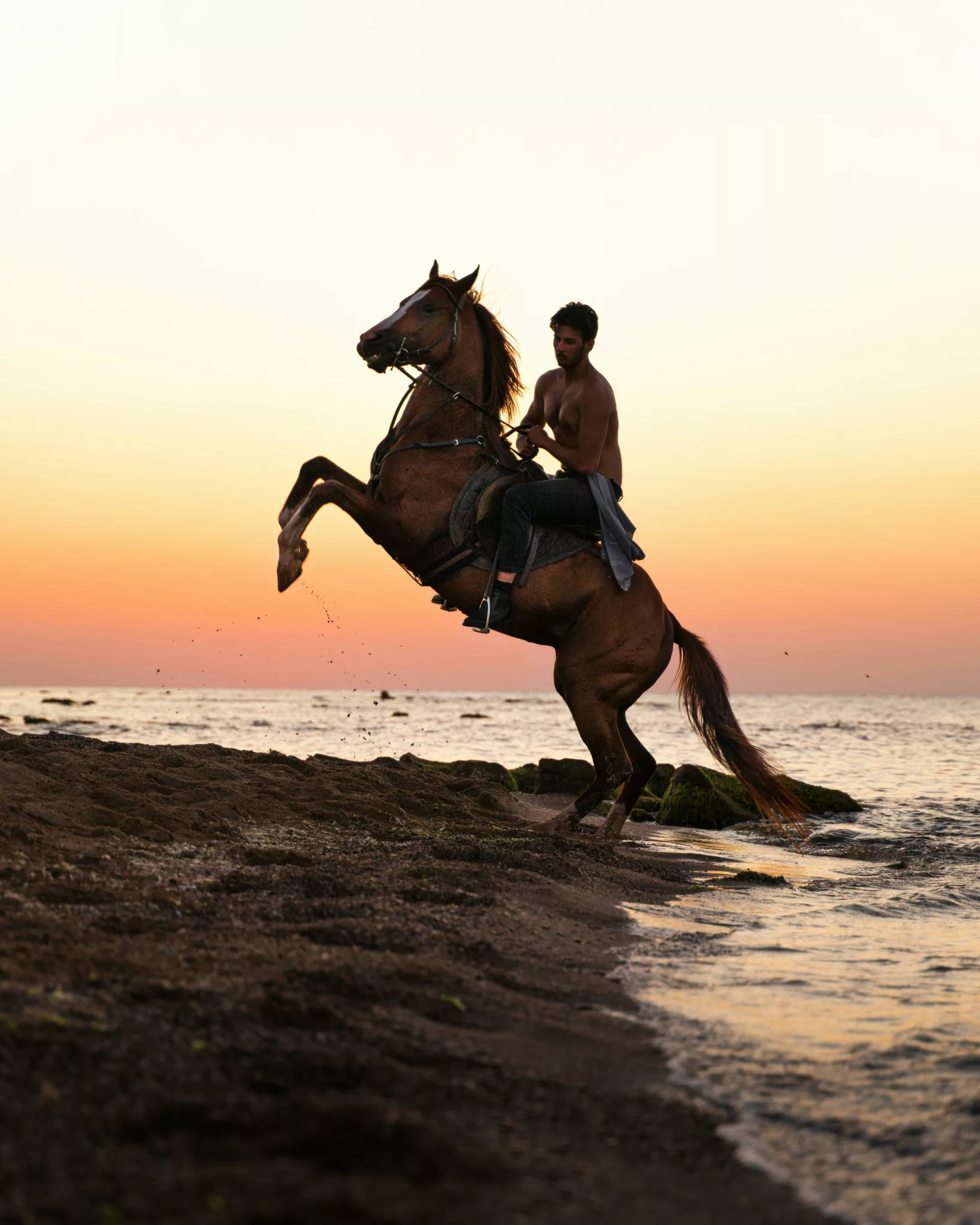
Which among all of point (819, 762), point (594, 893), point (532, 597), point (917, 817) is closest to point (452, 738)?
point (819, 762)

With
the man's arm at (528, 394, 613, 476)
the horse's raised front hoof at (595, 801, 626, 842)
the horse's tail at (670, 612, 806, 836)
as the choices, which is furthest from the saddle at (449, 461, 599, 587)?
the horse's raised front hoof at (595, 801, 626, 842)

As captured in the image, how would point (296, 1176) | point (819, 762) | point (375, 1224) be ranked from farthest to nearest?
point (819, 762) < point (296, 1176) < point (375, 1224)

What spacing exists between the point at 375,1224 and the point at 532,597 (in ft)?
21.3

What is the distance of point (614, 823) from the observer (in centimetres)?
900

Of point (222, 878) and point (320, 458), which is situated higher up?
point (320, 458)

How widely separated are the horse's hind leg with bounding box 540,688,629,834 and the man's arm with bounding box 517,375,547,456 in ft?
6.62

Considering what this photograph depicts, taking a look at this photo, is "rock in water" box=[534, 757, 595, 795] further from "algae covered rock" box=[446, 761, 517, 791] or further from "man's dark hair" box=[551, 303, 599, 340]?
"man's dark hair" box=[551, 303, 599, 340]

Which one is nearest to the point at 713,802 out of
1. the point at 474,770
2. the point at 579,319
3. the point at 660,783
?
the point at 660,783

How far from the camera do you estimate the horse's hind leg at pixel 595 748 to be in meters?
8.52

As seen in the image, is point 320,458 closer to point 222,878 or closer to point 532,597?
point 532,597

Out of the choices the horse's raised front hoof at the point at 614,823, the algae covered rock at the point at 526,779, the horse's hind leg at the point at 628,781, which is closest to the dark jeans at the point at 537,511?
the horse's hind leg at the point at 628,781

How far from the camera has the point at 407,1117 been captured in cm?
233

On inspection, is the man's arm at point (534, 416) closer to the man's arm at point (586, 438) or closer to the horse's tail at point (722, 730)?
the man's arm at point (586, 438)

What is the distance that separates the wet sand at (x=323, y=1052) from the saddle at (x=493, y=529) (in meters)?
3.05
